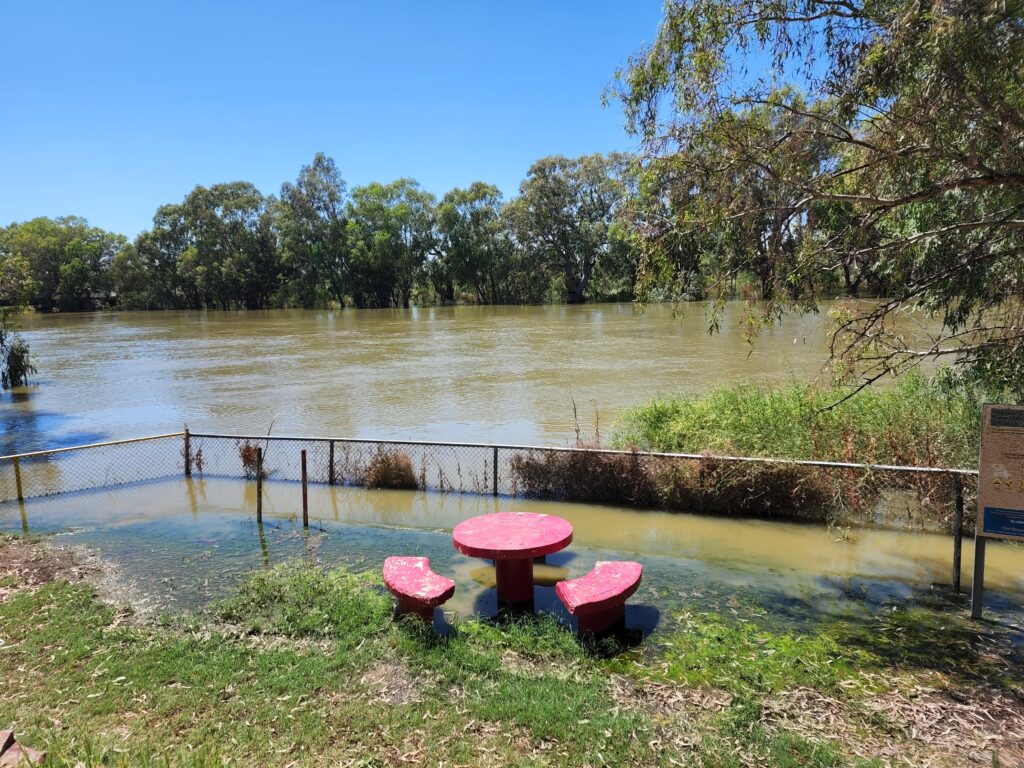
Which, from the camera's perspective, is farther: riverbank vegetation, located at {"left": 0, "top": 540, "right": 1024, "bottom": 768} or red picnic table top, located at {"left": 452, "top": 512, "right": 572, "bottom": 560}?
red picnic table top, located at {"left": 452, "top": 512, "right": 572, "bottom": 560}

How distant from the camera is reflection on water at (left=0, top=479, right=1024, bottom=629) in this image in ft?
21.6

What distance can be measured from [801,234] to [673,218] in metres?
1.42

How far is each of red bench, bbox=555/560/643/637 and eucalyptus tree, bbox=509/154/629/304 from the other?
61256mm

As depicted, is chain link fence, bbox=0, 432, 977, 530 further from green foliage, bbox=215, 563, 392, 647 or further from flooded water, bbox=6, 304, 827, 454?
green foliage, bbox=215, 563, 392, 647

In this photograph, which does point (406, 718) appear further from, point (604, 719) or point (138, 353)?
point (138, 353)

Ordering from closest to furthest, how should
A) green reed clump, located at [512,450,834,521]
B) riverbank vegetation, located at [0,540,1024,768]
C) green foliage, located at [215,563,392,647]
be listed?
riverbank vegetation, located at [0,540,1024,768], green foliage, located at [215,563,392,647], green reed clump, located at [512,450,834,521]

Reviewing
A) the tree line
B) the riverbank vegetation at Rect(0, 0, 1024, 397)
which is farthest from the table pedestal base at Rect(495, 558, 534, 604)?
the tree line

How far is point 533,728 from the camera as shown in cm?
412

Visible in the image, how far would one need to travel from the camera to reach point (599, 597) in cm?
543

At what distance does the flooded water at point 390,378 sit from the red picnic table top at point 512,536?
3140mm

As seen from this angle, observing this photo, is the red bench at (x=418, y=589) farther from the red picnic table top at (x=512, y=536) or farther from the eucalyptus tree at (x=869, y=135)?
the eucalyptus tree at (x=869, y=135)

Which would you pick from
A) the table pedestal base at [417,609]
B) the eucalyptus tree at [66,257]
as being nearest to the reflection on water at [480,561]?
the table pedestal base at [417,609]

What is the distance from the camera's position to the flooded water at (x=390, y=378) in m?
17.4

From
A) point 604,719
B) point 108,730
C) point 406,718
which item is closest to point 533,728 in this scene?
point 604,719
